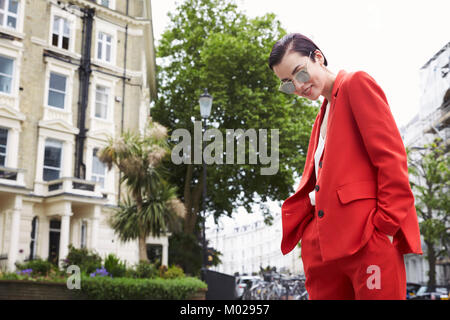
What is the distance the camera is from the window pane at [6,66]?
61.7ft

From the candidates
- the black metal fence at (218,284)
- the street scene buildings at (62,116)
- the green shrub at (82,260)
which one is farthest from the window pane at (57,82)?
the black metal fence at (218,284)

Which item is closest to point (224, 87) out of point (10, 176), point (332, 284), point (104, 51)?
point (104, 51)

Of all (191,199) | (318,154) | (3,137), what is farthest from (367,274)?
(191,199)

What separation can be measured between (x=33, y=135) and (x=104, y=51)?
5.72m

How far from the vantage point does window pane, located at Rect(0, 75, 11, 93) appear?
1867 centimetres

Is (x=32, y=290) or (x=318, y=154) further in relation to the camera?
(x=32, y=290)

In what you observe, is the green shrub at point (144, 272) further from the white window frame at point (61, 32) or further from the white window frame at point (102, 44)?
the white window frame at point (102, 44)

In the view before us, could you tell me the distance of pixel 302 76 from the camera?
5.71ft

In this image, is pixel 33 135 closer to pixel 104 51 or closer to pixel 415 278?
pixel 104 51

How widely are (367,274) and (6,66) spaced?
65.9 ft

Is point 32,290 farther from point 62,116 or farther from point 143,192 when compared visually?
point 62,116

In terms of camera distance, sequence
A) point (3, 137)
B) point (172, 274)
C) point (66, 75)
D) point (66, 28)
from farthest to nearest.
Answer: point (66, 28), point (66, 75), point (3, 137), point (172, 274)
